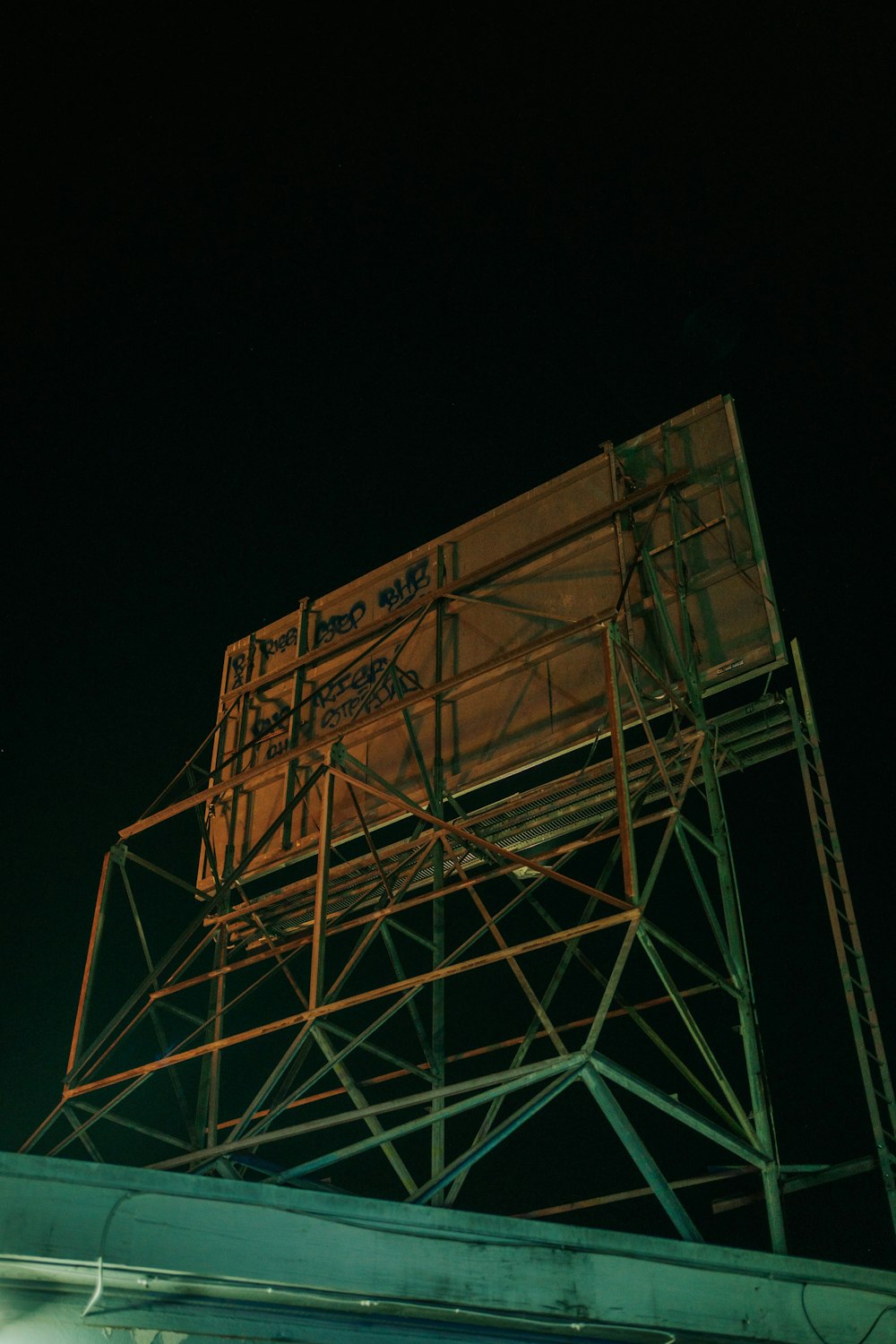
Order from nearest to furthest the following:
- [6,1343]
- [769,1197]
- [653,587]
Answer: [6,1343] < [769,1197] < [653,587]

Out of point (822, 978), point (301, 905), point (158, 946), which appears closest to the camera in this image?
point (301, 905)

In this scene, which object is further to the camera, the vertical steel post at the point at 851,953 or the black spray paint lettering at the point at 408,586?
the black spray paint lettering at the point at 408,586

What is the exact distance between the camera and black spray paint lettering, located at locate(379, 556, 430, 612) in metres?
16.3

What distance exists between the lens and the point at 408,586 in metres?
16.4

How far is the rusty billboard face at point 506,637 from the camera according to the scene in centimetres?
1295

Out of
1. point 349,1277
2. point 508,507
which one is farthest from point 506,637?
point 349,1277

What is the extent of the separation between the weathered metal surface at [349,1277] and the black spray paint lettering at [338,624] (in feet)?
35.6

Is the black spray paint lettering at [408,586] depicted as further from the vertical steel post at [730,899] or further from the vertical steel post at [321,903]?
the vertical steel post at [321,903]

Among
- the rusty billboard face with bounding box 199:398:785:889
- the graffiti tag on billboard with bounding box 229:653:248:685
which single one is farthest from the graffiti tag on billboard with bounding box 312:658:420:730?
the graffiti tag on billboard with bounding box 229:653:248:685

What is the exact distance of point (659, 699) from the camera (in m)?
12.8

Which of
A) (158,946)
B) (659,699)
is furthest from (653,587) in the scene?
(158,946)

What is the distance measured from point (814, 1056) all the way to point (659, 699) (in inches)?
252

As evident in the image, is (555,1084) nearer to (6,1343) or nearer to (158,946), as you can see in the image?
(6,1343)

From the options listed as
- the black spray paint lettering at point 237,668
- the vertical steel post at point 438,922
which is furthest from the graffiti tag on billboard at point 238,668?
the vertical steel post at point 438,922
